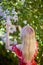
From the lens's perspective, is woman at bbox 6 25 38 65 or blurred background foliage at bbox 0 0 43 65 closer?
woman at bbox 6 25 38 65

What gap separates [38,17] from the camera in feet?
12.5

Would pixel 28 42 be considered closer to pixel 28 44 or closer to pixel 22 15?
pixel 28 44

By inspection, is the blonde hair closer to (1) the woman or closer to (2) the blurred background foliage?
(1) the woman

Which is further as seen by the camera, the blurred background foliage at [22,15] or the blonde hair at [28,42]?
the blurred background foliage at [22,15]

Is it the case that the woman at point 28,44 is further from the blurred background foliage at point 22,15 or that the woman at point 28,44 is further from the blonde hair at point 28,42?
the blurred background foliage at point 22,15

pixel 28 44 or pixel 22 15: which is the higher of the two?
pixel 28 44

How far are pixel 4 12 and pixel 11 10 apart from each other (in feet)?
0.55

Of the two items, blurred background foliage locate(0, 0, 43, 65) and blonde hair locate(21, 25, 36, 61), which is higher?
blonde hair locate(21, 25, 36, 61)

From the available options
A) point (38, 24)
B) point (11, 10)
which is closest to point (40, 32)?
point (38, 24)

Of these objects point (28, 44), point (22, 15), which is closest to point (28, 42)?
point (28, 44)

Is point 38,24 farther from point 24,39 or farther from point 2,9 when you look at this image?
point 24,39

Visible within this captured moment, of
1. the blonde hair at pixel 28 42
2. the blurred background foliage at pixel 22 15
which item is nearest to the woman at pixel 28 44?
the blonde hair at pixel 28 42

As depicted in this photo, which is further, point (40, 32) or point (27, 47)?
point (40, 32)

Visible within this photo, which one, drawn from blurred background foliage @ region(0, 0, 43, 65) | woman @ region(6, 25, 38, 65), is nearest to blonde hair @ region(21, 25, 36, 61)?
woman @ region(6, 25, 38, 65)
